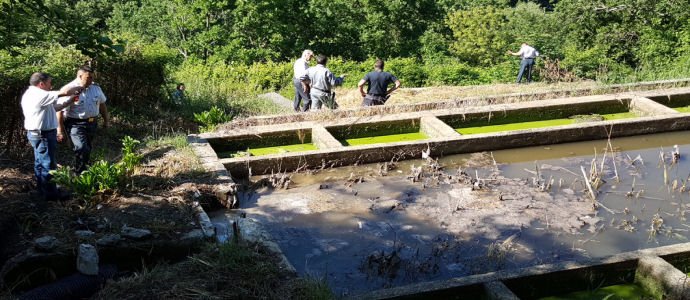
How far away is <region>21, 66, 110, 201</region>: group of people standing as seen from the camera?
21.3ft

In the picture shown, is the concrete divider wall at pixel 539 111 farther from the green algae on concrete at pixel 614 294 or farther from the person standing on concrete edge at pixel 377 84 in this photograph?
the green algae on concrete at pixel 614 294

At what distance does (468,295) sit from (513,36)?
2908 cm

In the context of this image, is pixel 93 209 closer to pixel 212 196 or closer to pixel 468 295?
pixel 212 196

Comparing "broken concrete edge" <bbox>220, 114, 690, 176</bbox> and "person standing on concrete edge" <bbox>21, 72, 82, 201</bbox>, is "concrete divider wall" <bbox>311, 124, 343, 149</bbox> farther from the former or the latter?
"person standing on concrete edge" <bbox>21, 72, 82, 201</bbox>

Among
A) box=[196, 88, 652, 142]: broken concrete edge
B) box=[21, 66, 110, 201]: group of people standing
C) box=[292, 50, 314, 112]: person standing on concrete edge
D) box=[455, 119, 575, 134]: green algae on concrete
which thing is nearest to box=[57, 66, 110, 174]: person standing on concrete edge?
box=[21, 66, 110, 201]: group of people standing

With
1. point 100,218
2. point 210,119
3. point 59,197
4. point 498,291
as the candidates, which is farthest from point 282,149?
point 498,291

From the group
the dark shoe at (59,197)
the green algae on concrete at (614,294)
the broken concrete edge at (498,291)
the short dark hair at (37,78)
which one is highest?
the short dark hair at (37,78)

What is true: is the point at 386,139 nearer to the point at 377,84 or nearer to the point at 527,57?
the point at 377,84

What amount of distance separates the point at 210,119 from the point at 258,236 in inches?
190

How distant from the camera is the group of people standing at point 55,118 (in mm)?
6480

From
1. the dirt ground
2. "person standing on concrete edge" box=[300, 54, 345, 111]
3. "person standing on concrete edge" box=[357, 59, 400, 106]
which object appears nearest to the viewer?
the dirt ground

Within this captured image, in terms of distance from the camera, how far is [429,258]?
6305 mm

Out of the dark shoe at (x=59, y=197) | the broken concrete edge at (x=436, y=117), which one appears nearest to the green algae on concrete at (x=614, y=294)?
the broken concrete edge at (x=436, y=117)

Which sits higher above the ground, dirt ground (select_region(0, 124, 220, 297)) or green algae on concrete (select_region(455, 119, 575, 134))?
dirt ground (select_region(0, 124, 220, 297))
